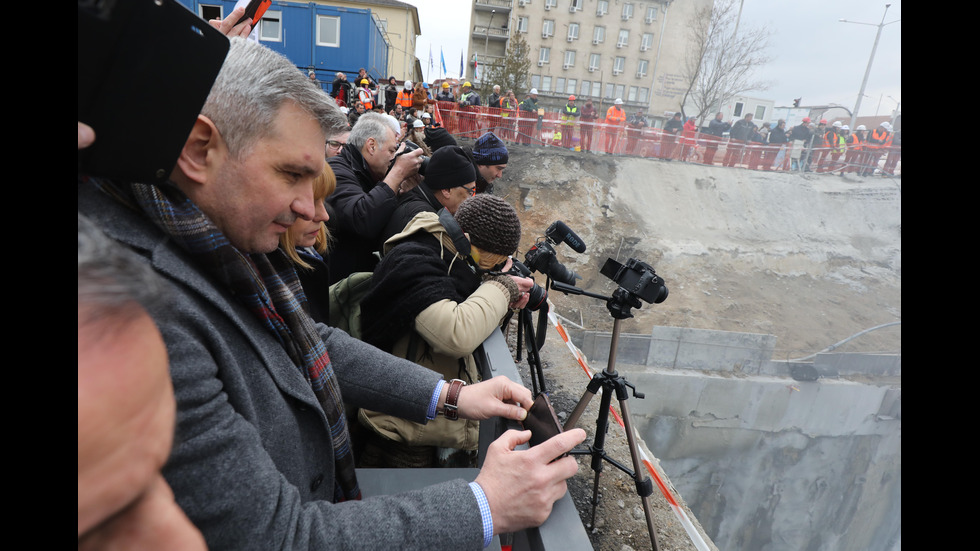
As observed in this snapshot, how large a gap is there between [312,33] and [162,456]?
21778 millimetres

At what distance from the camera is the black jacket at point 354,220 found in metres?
3.24

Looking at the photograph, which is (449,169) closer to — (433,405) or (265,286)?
Answer: (433,405)

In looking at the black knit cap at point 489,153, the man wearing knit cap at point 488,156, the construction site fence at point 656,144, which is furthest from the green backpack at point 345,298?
the construction site fence at point 656,144

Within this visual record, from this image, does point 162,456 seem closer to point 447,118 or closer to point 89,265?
point 89,265

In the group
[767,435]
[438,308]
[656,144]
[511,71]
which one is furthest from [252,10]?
[511,71]

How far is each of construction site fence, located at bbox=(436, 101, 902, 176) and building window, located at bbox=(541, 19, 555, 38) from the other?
1419 inches

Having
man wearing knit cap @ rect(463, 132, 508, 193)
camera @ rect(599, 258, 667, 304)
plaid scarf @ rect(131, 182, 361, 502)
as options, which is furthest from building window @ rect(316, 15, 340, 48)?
plaid scarf @ rect(131, 182, 361, 502)

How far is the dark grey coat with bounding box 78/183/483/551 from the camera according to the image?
2.60 ft

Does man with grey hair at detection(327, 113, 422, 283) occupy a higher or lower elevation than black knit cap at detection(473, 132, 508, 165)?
lower

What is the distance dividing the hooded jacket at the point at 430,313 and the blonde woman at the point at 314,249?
0.24 m

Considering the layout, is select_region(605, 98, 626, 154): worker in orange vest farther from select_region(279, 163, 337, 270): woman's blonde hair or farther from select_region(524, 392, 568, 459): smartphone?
select_region(524, 392, 568, 459): smartphone

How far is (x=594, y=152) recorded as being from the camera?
1947cm

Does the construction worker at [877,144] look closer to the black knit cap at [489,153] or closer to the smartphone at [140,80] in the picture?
the black knit cap at [489,153]

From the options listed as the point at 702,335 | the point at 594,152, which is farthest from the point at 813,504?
the point at 594,152
